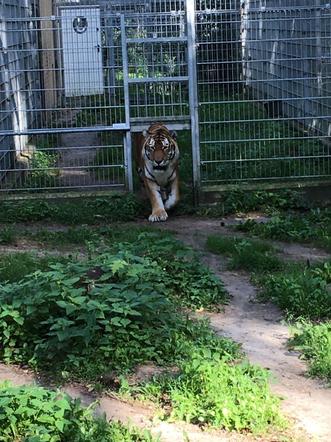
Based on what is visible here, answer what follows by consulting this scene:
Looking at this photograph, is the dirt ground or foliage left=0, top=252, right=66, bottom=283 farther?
foliage left=0, top=252, right=66, bottom=283

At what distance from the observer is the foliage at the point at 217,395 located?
12.8 feet

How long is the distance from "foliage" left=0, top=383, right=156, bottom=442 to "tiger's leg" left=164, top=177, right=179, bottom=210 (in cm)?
514

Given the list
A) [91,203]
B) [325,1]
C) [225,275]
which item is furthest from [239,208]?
[325,1]

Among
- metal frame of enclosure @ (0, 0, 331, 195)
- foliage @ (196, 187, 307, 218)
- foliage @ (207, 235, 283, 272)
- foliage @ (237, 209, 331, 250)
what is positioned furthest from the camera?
metal frame of enclosure @ (0, 0, 331, 195)

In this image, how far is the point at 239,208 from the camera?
883 centimetres

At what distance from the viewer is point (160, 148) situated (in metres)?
8.97

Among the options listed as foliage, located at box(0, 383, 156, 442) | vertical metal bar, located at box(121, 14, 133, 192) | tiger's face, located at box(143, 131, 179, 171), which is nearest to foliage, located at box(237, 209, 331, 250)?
tiger's face, located at box(143, 131, 179, 171)

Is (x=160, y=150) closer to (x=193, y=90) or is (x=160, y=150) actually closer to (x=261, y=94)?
(x=193, y=90)

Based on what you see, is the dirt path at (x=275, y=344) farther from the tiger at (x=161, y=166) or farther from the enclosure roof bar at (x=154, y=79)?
the enclosure roof bar at (x=154, y=79)

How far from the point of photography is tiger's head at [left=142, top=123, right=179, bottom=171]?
897 centimetres

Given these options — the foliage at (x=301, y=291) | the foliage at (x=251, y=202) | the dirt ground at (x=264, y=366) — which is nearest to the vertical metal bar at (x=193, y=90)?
the foliage at (x=251, y=202)

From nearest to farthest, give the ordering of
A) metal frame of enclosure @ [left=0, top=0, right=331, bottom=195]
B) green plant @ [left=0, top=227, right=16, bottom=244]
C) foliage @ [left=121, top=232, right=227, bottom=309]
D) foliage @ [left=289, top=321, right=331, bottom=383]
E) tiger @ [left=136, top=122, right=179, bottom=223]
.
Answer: foliage @ [left=289, top=321, right=331, bottom=383] → foliage @ [left=121, top=232, right=227, bottom=309] → green plant @ [left=0, top=227, right=16, bottom=244] → tiger @ [left=136, top=122, right=179, bottom=223] → metal frame of enclosure @ [left=0, top=0, right=331, bottom=195]

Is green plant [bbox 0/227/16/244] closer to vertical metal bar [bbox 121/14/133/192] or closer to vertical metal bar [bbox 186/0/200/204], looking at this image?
vertical metal bar [bbox 121/14/133/192]

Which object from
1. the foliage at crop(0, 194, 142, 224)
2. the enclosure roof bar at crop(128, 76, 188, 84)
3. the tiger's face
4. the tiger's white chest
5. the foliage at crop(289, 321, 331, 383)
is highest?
→ the enclosure roof bar at crop(128, 76, 188, 84)
